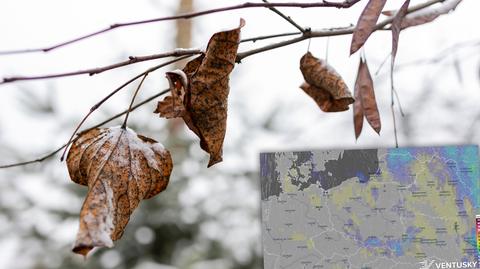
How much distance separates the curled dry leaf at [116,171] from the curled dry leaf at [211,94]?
5 centimetres

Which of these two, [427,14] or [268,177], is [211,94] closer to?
[268,177]

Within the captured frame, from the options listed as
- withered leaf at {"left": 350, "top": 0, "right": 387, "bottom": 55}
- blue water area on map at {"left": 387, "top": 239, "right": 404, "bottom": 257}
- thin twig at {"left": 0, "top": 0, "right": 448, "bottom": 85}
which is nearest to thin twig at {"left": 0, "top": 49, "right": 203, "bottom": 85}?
thin twig at {"left": 0, "top": 0, "right": 448, "bottom": 85}

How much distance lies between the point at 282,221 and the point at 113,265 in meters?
2.64

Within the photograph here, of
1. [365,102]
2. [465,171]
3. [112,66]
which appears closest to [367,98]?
[365,102]

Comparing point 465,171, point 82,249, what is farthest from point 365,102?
point 82,249

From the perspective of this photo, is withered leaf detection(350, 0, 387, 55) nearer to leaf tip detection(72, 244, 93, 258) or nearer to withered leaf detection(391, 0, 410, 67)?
withered leaf detection(391, 0, 410, 67)

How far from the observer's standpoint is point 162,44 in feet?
14.1

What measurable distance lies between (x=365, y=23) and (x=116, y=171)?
200mm

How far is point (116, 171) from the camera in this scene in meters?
0.47

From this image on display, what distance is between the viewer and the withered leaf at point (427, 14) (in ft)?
1.86

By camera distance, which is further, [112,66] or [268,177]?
[268,177]

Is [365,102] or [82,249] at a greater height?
[365,102]
